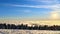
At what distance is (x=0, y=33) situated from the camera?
35.4 metres

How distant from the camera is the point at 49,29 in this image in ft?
135

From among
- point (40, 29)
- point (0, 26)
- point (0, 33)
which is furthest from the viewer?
point (40, 29)

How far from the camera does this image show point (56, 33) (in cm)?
3738

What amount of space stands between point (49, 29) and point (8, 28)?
6.64m

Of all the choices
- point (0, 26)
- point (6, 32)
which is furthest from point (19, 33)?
point (0, 26)

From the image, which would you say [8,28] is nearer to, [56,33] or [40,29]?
[40,29]

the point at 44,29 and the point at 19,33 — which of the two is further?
the point at 44,29

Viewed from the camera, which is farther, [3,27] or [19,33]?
[3,27]

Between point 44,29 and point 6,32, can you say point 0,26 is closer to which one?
point 6,32

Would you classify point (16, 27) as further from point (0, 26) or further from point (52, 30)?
point (52, 30)

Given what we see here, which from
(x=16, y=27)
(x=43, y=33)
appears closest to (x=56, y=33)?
(x=43, y=33)

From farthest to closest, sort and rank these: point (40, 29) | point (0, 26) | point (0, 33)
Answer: point (40, 29) < point (0, 26) < point (0, 33)

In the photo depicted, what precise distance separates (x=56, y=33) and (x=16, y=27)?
809 centimetres

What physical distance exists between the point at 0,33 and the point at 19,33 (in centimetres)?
273
